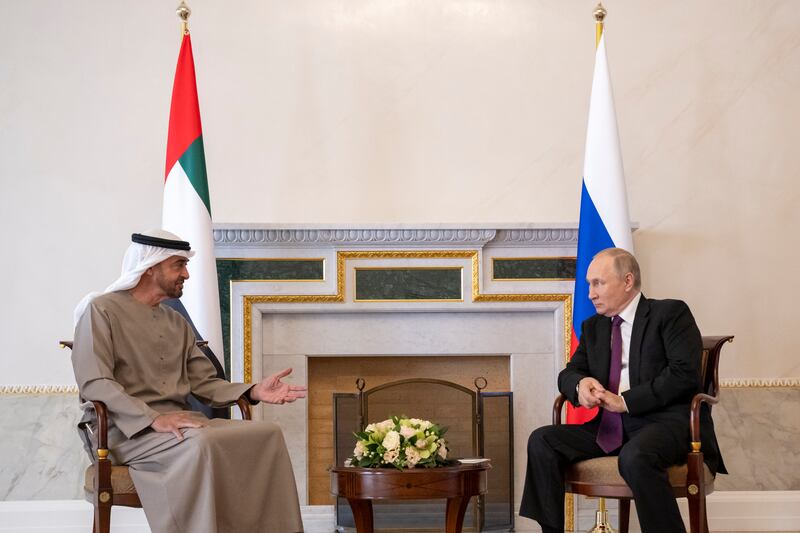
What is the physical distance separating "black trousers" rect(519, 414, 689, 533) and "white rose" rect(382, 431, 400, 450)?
0.57 m

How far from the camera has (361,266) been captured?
5238 millimetres

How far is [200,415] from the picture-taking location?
3.84m

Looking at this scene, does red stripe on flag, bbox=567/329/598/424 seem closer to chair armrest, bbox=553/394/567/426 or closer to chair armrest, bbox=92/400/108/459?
chair armrest, bbox=553/394/567/426

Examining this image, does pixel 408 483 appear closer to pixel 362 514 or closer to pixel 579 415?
pixel 362 514

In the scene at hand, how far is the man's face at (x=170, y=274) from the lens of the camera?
12.6 feet

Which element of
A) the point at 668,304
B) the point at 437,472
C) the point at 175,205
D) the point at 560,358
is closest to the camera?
the point at 437,472

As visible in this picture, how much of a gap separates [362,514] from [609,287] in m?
1.38

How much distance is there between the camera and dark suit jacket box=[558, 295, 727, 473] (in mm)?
3770

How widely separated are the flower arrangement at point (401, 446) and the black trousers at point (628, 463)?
0.40m

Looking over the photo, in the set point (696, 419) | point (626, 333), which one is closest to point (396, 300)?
point (626, 333)

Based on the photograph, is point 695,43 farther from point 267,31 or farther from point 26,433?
point 26,433

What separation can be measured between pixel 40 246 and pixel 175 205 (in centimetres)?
96

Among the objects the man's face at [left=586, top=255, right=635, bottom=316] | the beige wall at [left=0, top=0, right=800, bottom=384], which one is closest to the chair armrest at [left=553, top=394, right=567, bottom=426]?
the man's face at [left=586, top=255, right=635, bottom=316]

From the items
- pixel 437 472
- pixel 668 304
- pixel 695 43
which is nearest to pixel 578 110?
pixel 695 43
